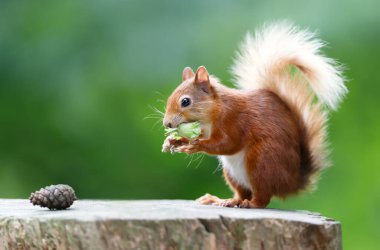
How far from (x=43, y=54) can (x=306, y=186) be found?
6.54 feet

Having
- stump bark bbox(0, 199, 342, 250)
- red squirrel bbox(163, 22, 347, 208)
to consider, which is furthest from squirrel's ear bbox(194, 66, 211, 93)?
stump bark bbox(0, 199, 342, 250)

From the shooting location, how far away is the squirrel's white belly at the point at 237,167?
3184 millimetres

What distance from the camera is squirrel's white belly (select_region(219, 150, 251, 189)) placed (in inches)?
125

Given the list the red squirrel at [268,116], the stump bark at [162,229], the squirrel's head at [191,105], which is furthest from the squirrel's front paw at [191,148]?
the stump bark at [162,229]

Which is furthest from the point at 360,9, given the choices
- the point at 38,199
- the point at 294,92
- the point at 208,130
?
the point at 38,199

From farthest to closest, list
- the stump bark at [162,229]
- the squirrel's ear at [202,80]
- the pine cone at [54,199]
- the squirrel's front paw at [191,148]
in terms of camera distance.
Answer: the squirrel's ear at [202,80] < the squirrel's front paw at [191,148] < the pine cone at [54,199] < the stump bark at [162,229]

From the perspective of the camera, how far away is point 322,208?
445 centimetres

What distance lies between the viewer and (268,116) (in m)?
3.20

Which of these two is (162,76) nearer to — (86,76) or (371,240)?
(86,76)

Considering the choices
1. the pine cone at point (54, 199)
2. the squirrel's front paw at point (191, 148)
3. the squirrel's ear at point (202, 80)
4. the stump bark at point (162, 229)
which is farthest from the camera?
the squirrel's ear at point (202, 80)

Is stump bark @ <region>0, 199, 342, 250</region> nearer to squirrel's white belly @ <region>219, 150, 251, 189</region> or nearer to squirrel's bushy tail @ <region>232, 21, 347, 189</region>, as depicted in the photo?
squirrel's white belly @ <region>219, 150, 251, 189</region>

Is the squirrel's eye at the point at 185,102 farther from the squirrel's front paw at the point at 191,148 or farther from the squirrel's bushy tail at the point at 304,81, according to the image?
the squirrel's bushy tail at the point at 304,81

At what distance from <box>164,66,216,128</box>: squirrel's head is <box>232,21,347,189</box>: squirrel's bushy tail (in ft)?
0.96

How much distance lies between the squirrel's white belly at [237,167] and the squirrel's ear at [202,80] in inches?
10.5
